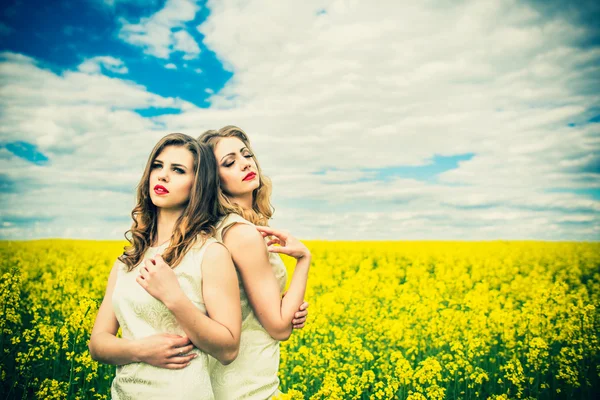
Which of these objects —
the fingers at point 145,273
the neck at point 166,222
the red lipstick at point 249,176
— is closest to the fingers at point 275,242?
the red lipstick at point 249,176

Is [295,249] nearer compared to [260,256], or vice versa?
[260,256]

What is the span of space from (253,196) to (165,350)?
1.19 m

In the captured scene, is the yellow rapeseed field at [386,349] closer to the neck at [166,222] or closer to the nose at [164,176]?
the neck at [166,222]

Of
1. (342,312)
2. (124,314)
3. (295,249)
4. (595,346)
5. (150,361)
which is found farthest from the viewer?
(342,312)

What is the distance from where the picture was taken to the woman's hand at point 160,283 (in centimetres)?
188

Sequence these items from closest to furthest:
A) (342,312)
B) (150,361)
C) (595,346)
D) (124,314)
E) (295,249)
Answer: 1. (150,361)
2. (124,314)
3. (295,249)
4. (595,346)
5. (342,312)

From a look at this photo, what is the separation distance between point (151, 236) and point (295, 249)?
801 mm

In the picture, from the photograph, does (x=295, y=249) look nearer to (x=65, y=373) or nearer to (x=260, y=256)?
(x=260, y=256)

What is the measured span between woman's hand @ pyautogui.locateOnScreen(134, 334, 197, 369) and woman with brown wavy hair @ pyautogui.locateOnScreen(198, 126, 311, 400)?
0.31 meters

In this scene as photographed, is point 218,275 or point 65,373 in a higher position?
point 218,275

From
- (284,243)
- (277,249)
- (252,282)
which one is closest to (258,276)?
(252,282)

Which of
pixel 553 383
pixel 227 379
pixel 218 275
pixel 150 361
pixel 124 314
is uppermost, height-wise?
pixel 218 275

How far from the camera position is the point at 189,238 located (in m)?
2.15

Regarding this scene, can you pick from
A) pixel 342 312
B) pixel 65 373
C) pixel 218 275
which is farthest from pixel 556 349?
pixel 65 373
